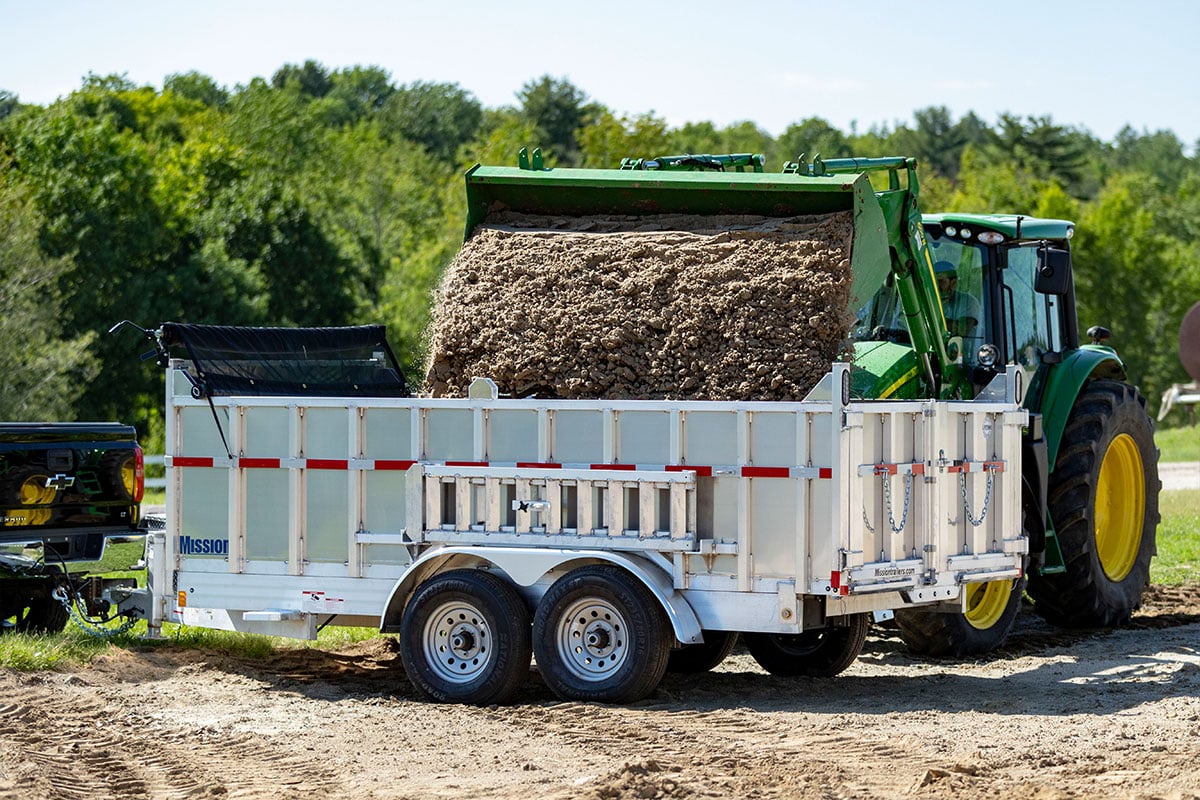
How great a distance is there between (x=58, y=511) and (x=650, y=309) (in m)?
3.83

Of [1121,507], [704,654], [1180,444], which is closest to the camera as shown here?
[704,654]

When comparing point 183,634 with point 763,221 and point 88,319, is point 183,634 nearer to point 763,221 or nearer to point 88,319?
point 763,221

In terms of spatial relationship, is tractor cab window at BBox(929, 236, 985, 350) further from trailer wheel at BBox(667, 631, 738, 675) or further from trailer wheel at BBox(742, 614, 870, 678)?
trailer wheel at BBox(667, 631, 738, 675)

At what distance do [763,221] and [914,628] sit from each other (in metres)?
2.64

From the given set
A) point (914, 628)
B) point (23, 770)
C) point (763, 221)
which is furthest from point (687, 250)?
point (23, 770)

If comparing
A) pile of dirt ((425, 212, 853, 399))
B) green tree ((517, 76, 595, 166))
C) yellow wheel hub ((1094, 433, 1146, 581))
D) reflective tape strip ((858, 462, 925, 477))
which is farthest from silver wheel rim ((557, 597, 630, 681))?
green tree ((517, 76, 595, 166))

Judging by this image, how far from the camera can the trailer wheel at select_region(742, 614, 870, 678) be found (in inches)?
369

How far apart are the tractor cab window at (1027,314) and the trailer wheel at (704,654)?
132 inches

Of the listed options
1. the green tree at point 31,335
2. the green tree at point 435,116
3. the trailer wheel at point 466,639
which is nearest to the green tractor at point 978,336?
the trailer wheel at point 466,639

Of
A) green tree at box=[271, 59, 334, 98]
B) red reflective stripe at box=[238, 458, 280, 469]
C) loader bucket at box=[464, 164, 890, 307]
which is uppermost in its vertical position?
green tree at box=[271, 59, 334, 98]

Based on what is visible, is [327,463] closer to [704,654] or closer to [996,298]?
[704,654]

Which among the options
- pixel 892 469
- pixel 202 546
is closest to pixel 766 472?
pixel 892 469

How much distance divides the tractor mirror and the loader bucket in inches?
73.2

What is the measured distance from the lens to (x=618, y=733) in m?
7.62
